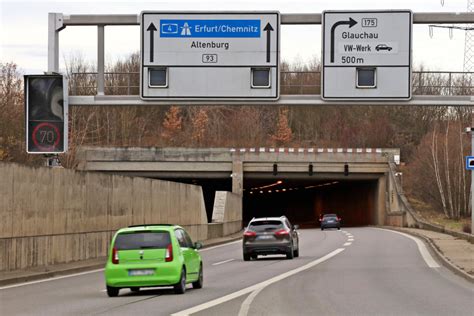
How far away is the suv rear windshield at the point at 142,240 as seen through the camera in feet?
66.4

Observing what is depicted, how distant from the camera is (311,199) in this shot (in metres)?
120

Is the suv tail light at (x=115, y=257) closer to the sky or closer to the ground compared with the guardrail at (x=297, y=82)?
closer to the ground

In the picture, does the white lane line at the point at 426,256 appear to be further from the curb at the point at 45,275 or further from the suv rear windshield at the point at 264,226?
the curb at the point at 45,275

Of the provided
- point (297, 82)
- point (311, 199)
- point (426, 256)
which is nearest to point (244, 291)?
point (297, 82)

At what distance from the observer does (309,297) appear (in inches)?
741

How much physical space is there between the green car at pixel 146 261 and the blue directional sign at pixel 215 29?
6.74m

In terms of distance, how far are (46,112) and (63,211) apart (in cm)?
549

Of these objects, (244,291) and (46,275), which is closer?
(244,291)

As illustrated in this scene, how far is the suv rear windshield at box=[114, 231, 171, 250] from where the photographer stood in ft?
66.4

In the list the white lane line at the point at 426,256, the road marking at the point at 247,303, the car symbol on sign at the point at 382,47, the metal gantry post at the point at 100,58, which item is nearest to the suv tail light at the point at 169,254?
the road marking at the point at 247,303

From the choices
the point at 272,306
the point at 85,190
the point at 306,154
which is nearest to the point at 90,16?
the point at 85,190

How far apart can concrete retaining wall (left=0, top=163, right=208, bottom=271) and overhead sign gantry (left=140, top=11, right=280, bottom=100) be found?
5403 millimetres

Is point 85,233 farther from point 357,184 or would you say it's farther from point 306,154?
point 357,184

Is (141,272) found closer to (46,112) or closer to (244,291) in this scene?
(244,291)
